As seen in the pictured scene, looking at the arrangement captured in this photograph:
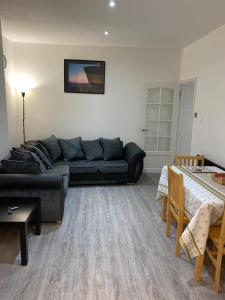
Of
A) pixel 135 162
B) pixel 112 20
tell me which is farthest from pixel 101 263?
pixel 112 20

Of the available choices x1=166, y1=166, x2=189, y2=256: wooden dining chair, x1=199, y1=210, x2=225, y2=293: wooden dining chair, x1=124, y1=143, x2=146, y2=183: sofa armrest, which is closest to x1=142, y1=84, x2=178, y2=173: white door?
x1=124, y1=143, x2=146, y2=183: sofa armrest

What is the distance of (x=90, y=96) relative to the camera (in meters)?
5.27

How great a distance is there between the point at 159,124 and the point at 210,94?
1.76 m

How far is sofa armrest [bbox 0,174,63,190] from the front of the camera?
2992 mm

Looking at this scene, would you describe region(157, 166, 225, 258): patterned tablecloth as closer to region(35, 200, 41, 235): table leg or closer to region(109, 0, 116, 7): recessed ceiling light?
region(35, 200, 41, 235): table leg

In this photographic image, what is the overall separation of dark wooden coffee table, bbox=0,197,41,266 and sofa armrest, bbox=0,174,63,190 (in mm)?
177

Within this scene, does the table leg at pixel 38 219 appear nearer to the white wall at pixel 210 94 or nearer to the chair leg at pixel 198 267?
the chair leg at pixel 198 267

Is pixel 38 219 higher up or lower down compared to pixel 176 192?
lower down

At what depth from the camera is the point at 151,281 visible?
2254mm

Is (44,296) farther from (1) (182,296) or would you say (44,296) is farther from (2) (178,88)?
(2) (178,88)

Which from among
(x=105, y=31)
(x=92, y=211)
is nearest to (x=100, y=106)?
(x=105, y=31)

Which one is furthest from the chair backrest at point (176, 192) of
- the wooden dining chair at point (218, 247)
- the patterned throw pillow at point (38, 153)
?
the patterned throw pillow at point (38, 153)

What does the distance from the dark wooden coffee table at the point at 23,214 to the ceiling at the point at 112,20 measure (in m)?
2.30

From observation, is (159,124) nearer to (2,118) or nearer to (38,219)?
(2,118)
